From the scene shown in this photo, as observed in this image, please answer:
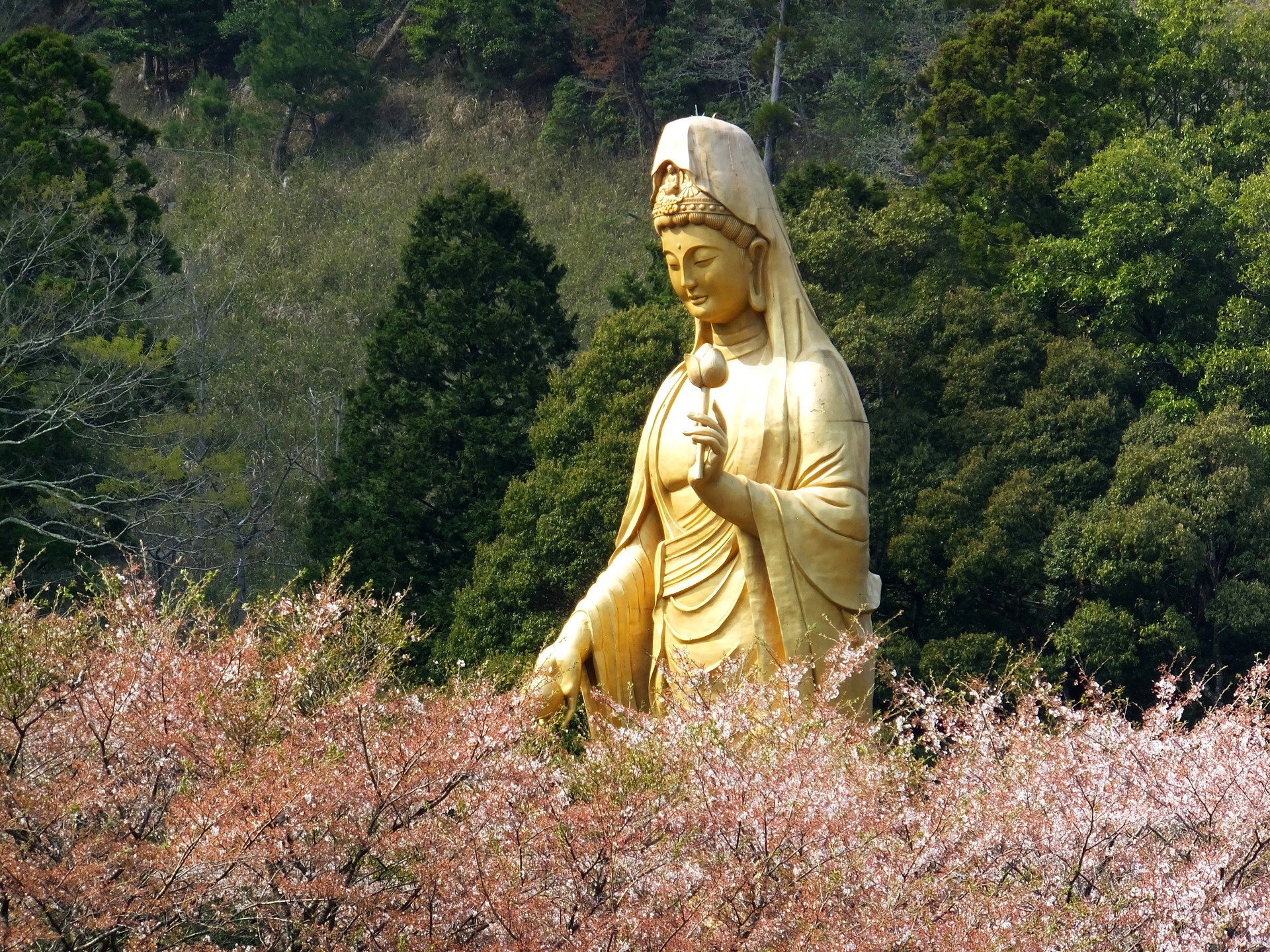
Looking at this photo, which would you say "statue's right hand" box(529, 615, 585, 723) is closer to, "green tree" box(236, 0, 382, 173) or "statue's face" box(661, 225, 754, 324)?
"statue's face" box(661, 225, 754, 324)

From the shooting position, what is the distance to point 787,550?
9547 mm

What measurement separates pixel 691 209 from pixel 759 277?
49 cm

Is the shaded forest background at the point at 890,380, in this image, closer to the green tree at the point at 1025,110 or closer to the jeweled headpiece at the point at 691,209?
the green tree at the point at 1025,110

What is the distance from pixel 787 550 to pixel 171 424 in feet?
42.0

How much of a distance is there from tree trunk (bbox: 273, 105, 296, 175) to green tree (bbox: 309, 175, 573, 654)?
51.2 feet

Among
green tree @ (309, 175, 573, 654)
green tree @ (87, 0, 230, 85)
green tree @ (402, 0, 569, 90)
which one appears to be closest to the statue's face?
green tree @ (309, 175, 573, 654)

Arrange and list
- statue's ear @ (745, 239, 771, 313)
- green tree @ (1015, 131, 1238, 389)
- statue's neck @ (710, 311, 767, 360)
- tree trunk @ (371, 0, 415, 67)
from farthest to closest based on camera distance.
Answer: tree trunk @ (371, 0, 415, 67) → green tree @ (1015, 131, 1238, 389) → statue's neck @ (710, 311, 767, 360) → statue's ear @ (745, 239, 771, 313)

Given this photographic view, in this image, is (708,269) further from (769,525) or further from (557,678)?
(557,678)

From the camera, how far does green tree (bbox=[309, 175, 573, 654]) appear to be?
21.3 m

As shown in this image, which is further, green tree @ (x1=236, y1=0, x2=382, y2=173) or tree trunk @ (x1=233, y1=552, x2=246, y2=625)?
green tree @ (x1=236, y1=0, x2=382, y2=173)

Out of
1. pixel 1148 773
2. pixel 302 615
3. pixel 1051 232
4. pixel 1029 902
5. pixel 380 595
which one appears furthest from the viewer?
pixel 1051 232

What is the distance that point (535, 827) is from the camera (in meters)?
7.67

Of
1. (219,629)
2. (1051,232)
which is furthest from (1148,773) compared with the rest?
(1051,232)

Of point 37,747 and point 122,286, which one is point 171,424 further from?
point 37,747
